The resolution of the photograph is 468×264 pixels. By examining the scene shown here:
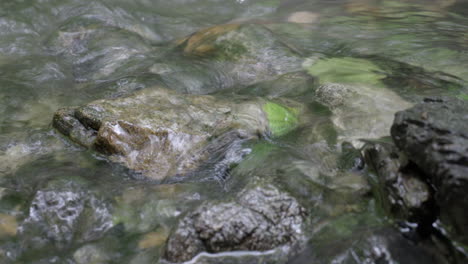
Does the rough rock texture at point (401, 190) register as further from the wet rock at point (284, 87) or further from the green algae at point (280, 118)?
the wet rock at point (284, 87)

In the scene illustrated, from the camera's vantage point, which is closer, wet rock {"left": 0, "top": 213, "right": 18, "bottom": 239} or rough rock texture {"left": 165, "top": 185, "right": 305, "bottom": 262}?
rough rock texture {"left": 165, "top": 185, "right": 305, "bottom": 262}

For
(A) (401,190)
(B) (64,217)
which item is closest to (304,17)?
(A) (401,190)

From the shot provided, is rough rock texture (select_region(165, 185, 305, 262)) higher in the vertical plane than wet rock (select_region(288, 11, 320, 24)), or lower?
higher

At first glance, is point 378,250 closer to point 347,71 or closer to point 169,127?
point 169,127

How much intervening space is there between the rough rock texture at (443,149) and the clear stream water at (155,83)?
1.47 ft

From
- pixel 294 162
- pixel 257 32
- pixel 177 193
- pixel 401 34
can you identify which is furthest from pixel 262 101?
pixel 401 34

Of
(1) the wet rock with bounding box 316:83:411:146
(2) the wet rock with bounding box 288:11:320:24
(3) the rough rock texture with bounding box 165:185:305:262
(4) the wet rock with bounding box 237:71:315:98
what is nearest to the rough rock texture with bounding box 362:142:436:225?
(3) the rough rock texture with bounding box 165:185:305:262

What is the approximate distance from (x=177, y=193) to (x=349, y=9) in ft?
23.2

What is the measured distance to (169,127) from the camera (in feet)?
13.6

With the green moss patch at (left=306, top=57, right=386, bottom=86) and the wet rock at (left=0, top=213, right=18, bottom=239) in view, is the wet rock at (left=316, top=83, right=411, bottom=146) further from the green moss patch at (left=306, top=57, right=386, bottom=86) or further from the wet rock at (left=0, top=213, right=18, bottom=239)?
the wet rock at (left=0, top=213, right=18, bottom=239)

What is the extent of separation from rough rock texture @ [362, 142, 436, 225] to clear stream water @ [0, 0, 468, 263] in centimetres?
12

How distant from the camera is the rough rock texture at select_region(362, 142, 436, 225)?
115 inches

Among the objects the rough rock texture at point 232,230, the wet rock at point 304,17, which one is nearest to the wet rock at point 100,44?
the wet rock at point 304,17

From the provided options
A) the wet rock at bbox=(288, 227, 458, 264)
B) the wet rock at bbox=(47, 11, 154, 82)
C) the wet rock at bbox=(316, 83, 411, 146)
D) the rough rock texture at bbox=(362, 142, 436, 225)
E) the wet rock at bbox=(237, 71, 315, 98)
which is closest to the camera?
the wet rock at bbox=(288, 227, 458, 264)
